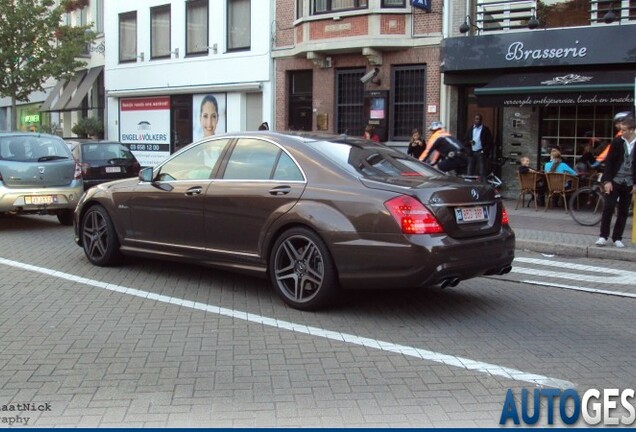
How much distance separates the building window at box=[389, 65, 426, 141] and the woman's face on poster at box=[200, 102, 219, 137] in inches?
288

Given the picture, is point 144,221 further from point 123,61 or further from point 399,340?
point 123,61

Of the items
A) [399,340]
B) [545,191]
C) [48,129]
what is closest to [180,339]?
[399,340]

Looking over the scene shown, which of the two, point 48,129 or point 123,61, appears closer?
point 123,61

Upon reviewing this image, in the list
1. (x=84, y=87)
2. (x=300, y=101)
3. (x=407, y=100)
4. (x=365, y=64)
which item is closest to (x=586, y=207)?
(x=407, y=100)

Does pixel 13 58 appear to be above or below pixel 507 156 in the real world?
above

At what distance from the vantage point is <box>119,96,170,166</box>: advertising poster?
25.8 meters

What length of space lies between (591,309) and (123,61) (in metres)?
24.5

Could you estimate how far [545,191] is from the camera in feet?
48.9

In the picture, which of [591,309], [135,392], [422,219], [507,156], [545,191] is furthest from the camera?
[507,156]

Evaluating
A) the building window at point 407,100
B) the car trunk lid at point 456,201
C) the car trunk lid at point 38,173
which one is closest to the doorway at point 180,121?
the building window at point 407,100

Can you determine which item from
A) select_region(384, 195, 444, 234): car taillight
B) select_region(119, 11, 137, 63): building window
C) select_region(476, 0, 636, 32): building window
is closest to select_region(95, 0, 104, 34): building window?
select_region(119, 11, 137, 63): building window

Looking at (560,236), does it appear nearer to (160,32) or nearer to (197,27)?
(197,27)

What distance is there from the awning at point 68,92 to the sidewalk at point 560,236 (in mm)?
22468

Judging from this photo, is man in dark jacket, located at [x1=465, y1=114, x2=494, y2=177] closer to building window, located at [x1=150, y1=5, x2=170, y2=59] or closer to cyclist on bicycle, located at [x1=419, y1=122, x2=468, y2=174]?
cyclist on bicycle, located at [x1=419, y1=122, x2=468, y2=174]
